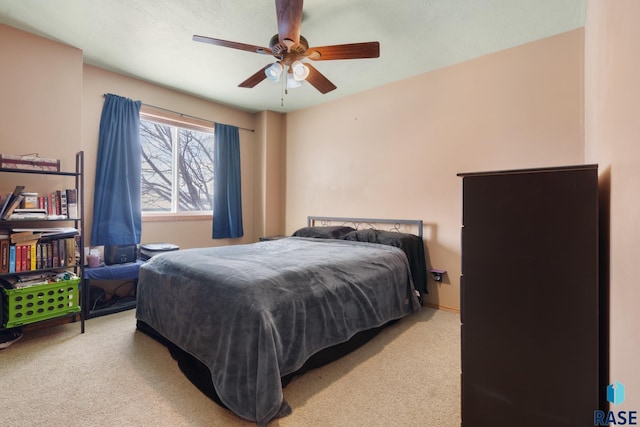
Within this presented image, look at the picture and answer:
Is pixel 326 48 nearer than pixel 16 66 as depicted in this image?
Yes

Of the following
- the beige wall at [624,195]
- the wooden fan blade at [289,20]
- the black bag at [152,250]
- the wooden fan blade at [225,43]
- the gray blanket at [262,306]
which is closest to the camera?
the beige wall at [624,195]

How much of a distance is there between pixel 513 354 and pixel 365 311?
1264 millimetres

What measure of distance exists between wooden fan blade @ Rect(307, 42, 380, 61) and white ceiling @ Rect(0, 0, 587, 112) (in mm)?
395

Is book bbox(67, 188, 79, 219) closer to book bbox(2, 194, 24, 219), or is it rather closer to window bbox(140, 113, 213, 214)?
book bbox(2, 194, 24, 219)

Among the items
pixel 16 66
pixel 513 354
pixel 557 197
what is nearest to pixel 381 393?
pixel 513 354

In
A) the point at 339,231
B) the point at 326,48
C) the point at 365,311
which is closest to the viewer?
the point at 326,48

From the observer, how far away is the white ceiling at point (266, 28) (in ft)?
7.66

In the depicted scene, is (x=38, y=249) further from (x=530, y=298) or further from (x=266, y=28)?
(x=530, y=298)

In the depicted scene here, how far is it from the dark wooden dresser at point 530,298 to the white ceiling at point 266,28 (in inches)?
74.9

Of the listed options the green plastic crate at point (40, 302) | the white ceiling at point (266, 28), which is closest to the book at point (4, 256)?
the green plastic crate at point (40, 302)

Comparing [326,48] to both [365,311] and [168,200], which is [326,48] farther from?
[168,200]

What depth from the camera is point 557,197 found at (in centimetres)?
115

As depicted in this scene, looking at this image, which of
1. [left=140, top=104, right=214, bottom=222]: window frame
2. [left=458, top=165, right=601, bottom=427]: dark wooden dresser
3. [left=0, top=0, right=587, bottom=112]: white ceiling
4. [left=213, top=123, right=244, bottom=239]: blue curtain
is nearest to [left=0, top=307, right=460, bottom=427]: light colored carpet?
[left=458, top=165, right=601, bottom=427]: dark wooden dresser

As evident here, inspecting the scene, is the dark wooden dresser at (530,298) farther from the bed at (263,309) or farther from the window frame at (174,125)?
the window frame at (174,125)
